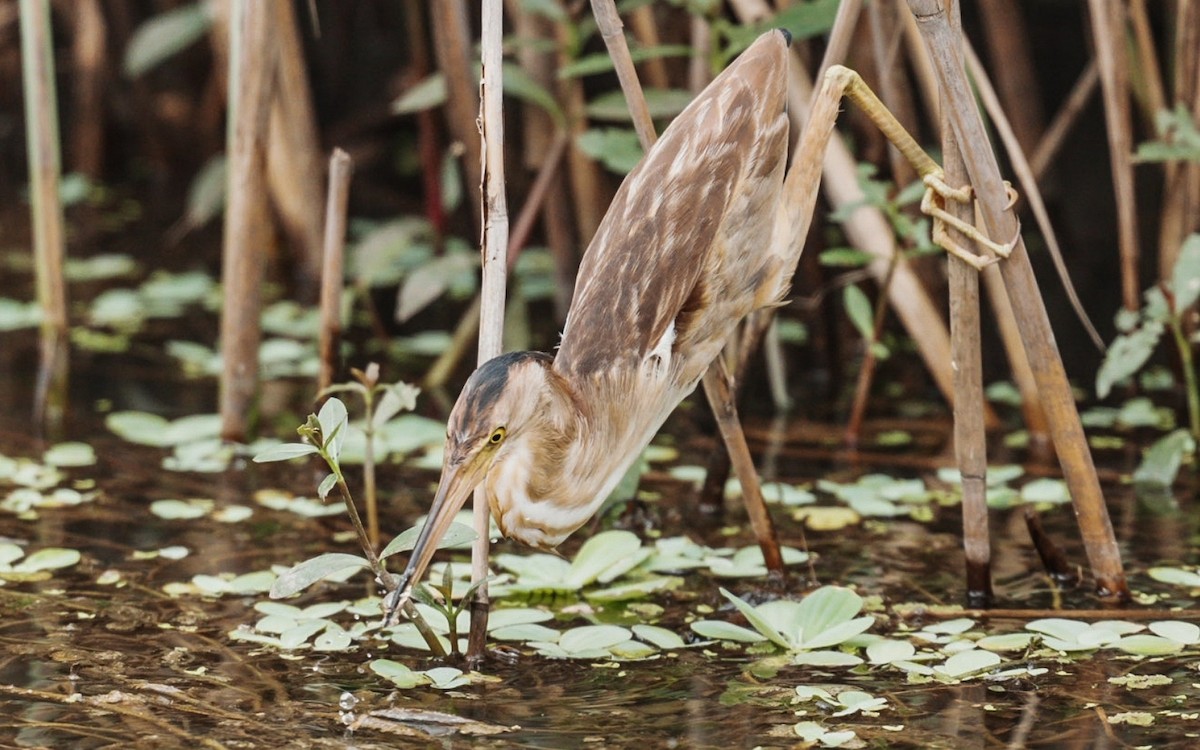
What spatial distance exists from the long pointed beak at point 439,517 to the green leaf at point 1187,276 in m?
1.87

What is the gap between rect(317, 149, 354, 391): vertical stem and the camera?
3678 millimetres

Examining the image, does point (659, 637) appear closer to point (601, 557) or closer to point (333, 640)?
point (601, 557)

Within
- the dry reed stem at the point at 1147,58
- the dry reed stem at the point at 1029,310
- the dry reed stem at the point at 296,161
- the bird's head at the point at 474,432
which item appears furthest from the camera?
the dry reed stem at the point at 296,161

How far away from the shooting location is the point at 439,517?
98.6 inches

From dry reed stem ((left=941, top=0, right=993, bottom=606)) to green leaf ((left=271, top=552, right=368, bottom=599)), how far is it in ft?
3.95

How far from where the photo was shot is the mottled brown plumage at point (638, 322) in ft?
8.36

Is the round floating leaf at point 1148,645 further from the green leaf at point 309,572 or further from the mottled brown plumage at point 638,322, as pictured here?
the green leaf at point 309,572

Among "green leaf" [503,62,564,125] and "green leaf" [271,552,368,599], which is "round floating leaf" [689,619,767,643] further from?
"green leaf" [503,62,564,125]

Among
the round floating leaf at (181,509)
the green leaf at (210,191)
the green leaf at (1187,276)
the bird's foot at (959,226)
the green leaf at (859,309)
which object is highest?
the green leaf at (210,191)

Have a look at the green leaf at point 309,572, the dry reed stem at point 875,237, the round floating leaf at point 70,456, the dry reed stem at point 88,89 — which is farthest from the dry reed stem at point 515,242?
the dry reed stem at point 88,89

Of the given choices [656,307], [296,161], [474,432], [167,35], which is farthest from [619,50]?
[167,35]

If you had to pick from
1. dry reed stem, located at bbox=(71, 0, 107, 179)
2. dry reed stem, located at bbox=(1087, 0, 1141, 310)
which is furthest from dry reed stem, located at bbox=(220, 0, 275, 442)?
dry reed stem, located at bbox=(71, 0, 107, 179)

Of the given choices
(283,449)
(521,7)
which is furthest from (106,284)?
(283,449)

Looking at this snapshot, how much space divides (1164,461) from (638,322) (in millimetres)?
1701
